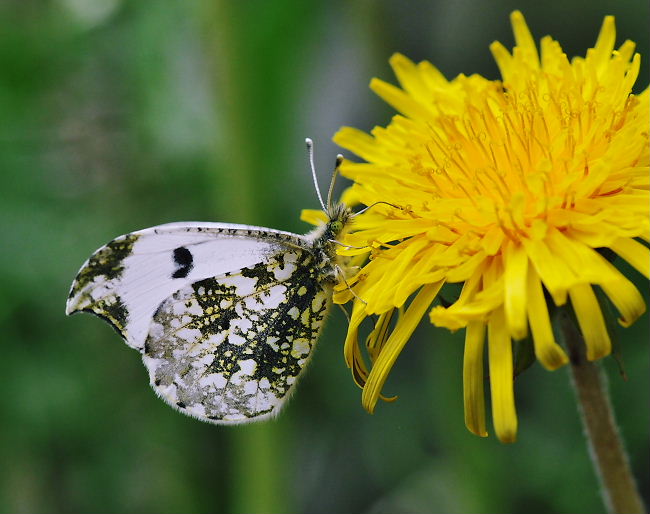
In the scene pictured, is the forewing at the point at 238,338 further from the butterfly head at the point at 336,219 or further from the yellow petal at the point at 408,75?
the yellow petal at the point at 408,75

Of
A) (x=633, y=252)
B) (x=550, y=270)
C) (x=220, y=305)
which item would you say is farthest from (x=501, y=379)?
(x=220, y=305)

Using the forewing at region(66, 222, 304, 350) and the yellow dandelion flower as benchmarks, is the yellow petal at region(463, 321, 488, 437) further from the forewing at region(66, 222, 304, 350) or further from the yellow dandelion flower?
the forewing at region(66, 222, 304, 350)

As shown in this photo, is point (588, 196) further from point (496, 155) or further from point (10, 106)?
point (10, 106)

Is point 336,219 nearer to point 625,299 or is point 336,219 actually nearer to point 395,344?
point 395,344

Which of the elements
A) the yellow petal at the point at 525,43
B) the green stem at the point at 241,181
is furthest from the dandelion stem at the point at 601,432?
the green stem at the point at 241,181

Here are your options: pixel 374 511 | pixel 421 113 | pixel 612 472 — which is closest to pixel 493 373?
pixel 612 472

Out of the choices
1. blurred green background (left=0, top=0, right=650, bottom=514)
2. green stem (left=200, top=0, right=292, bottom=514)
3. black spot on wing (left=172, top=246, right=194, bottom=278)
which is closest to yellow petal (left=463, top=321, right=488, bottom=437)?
black spot on wing (left=172, top=246, right=194, bottom=278)
